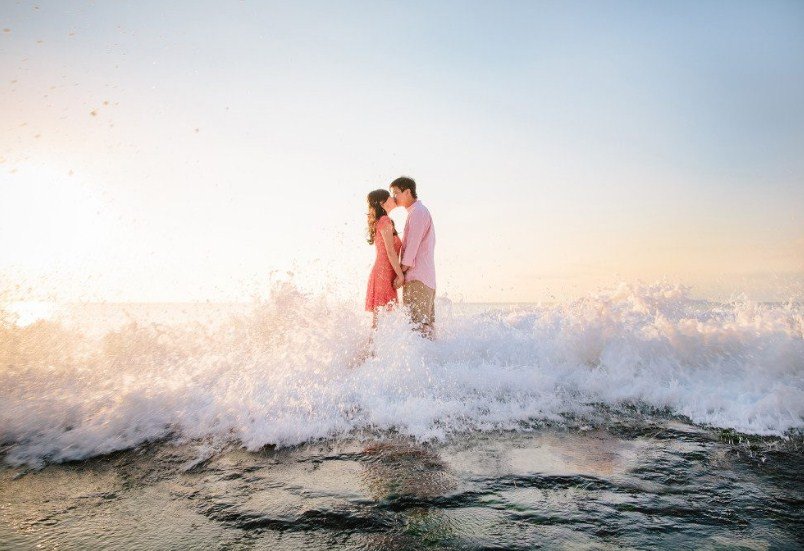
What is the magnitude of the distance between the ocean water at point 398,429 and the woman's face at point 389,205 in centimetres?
154

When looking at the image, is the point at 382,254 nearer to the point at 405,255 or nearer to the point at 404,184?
the point at 405,255

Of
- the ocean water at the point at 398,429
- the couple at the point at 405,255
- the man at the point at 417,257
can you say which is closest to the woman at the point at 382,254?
the couple at the point at 405,255

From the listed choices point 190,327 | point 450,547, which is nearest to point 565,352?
point 450,547

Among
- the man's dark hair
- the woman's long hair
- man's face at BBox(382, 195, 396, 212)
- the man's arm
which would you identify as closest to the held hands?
the man's arm

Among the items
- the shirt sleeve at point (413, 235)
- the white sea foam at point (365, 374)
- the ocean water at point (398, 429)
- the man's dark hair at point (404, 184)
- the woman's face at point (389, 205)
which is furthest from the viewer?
the woman's face at point (389, 205)

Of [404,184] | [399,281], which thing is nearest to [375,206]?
[404,184]

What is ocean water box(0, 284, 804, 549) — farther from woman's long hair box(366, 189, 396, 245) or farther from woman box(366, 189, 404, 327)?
woman's long hair box(366, 189, 396, 245)

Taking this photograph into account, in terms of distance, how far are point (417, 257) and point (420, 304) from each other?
673 millimetres

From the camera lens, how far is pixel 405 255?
235 inches

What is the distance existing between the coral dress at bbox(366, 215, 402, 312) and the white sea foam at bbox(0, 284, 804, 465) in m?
0.43

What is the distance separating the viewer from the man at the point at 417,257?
590cm

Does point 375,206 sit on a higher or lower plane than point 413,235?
higher

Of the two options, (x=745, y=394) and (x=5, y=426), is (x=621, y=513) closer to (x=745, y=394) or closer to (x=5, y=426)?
(x=745, y=394)

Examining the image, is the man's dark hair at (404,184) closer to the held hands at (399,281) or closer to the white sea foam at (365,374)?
the held hands at (399,281)
